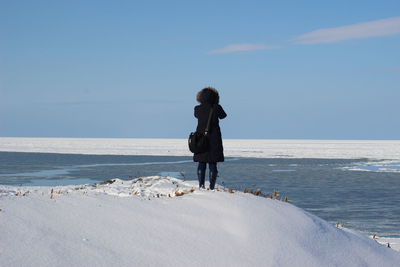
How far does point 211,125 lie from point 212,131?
0.09 metres

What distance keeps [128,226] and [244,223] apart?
1301mm

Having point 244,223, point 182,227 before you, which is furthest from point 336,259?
point 182,227

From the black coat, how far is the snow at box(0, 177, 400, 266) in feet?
3.00

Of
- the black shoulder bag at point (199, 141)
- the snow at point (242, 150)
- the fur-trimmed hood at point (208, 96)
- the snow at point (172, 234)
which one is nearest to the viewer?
the snow at point (172, 234)

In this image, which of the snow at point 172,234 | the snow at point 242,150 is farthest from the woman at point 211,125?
the snow at point 242,150

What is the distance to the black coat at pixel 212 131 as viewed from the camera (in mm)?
7730

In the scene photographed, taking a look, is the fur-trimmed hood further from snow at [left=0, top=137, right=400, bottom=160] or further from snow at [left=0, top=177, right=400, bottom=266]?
snow at [left=0, top=137, right=400, bottom=160]

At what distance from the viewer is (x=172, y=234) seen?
5.58 meters

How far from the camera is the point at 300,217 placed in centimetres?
645

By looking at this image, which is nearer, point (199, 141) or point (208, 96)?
point (199, 141)

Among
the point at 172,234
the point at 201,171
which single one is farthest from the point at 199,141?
the point at 172,234

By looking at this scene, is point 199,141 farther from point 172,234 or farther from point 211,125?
point 172,234

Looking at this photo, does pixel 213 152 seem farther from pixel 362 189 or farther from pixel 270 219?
pixel 362 189

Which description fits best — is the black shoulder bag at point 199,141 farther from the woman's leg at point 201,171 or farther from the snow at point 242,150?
the snow at point 242,150
